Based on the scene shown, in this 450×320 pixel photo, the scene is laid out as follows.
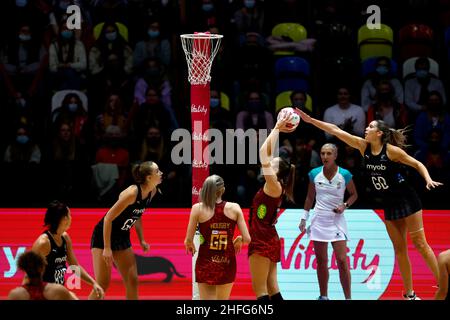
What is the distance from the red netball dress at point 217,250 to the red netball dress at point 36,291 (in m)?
1.87

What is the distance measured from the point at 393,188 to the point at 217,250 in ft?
7.05

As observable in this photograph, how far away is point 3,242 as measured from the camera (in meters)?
11.4

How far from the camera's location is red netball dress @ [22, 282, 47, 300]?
24.1ft

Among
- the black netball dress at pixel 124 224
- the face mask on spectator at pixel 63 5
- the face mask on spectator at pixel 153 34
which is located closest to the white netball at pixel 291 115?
the black netball dress at pixel 124 224

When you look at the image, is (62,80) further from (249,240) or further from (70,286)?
(249,240)

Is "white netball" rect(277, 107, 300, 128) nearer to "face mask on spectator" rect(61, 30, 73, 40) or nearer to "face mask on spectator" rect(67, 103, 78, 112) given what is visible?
"face mask on spectator" rect(67, 103, 78, 112)

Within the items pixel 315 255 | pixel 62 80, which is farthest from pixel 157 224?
pixel 62 80

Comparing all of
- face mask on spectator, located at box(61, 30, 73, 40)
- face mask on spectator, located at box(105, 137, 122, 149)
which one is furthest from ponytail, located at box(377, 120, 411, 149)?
face mask on spectator, located at box(61, 30, 73, 40)

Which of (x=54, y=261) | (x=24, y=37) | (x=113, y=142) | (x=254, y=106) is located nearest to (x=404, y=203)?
(x=54, y=261)

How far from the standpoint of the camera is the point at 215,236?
345 inches

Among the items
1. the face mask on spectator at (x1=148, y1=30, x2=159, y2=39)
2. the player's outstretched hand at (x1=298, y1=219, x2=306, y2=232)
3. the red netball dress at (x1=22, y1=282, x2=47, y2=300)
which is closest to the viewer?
the red netball dress at (x1=22, y1=282, x2=47, y2=300)

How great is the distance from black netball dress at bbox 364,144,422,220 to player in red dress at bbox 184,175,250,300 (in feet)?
5.95

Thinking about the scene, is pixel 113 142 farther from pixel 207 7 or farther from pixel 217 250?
pixel 217 250

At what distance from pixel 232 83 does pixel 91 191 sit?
295 centimetres
